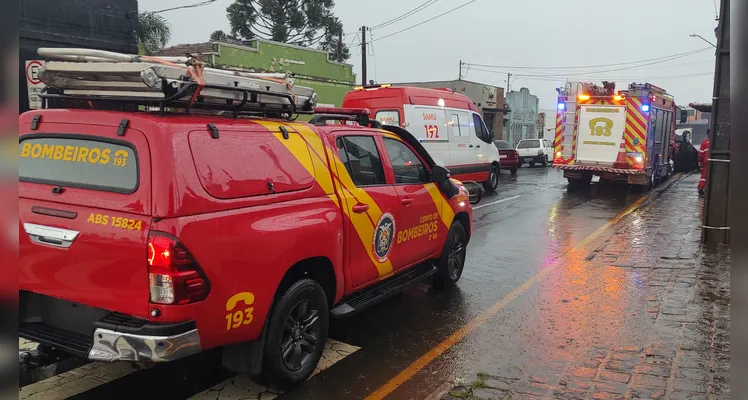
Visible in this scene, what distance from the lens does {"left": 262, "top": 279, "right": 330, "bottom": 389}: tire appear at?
3.63 metres

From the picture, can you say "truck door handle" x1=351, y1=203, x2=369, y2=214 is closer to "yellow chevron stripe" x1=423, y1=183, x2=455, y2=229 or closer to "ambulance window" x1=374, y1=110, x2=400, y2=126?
"yellow chevron stripe" x1=423, y1=183, x2=455, y2=229

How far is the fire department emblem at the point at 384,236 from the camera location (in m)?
4.75

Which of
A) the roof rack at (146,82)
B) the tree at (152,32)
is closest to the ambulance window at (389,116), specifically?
the roof rack at (146,82)

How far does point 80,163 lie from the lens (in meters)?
3.34

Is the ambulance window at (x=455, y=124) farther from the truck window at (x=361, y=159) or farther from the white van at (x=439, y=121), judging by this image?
the truck window at (x=361, y=159)

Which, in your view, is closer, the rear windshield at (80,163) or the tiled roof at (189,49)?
the rear windshield at (80,163)

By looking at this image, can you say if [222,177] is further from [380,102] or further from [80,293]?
[380,102]

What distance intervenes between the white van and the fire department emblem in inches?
290

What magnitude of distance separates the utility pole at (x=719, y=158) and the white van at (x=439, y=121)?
5.61m

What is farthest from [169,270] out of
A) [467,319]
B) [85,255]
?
[467,319]

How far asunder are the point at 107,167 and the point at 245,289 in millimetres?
1065

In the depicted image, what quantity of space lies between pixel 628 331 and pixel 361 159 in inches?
113

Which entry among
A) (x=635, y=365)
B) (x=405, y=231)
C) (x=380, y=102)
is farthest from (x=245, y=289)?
(x=380, y=102)

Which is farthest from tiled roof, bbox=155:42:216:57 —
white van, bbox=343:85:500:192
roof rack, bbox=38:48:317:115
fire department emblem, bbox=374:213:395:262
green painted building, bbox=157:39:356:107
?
roof rack, bbox=38:48:317:115
